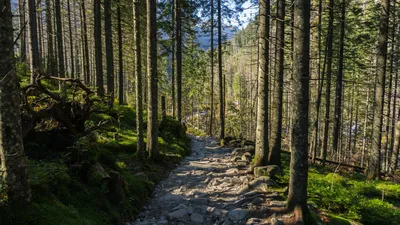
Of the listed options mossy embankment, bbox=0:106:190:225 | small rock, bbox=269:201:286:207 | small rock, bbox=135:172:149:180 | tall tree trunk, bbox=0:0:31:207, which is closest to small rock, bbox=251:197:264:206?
small rock, bbox=269:201:286:207

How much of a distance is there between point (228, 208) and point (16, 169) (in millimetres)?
4696

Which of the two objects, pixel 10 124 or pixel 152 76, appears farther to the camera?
pixel 152 76

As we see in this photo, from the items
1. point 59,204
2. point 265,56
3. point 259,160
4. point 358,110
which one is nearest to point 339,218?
point 259,160

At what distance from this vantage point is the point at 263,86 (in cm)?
897

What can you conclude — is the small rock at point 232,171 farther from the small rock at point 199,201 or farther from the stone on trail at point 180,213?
the stone on trail at point 180,213

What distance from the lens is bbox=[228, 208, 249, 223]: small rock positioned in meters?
5.96

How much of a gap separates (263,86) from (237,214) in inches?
180

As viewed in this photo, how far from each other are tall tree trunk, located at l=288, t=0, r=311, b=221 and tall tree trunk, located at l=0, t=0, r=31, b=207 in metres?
4.95

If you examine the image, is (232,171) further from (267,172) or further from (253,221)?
(253,221)

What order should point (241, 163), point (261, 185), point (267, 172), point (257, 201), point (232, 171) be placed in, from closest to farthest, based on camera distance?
point (257, 201) < point (261, 185) < point (267, 172) < point (232, 171) < point (241, 163)

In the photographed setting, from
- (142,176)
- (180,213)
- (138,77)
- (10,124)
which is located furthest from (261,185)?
(10,124)

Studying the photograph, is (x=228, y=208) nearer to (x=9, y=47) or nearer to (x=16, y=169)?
(x=16, y=169)

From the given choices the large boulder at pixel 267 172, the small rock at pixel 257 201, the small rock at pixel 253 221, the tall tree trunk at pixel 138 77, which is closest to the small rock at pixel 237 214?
the small rock at pixel 253 221

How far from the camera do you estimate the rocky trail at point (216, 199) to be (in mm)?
6047
